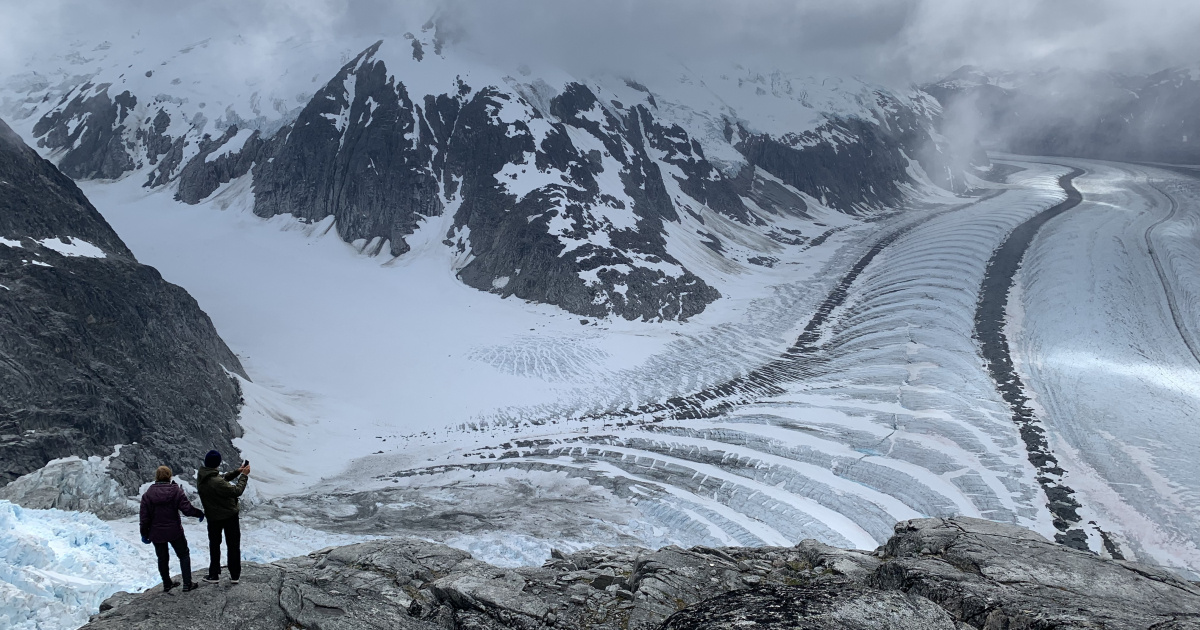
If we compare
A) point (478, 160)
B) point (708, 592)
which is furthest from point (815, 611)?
point (478, 160)

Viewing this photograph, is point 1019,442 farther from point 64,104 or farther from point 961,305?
point 64,104

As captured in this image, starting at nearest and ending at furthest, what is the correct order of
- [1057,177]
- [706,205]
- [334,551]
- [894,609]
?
1. [894,609]
2. [334,551]
3. [706,205]
4. [1057,177]

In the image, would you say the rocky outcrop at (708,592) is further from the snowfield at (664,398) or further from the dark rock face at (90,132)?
the dark rock face at (90,132)

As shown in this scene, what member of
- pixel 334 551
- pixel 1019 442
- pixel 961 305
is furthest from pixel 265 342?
pixel 961 305

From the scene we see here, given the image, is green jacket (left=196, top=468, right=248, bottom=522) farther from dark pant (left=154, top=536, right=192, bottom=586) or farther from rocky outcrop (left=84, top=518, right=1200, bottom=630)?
rocky outcrop (left=84, top=518, right=1200, bottom=630)

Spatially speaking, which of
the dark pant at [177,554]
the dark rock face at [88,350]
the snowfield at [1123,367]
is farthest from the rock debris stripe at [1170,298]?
the dark rock face at [88,350]

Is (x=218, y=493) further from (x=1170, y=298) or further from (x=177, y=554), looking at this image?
(x=1170, y=298)
